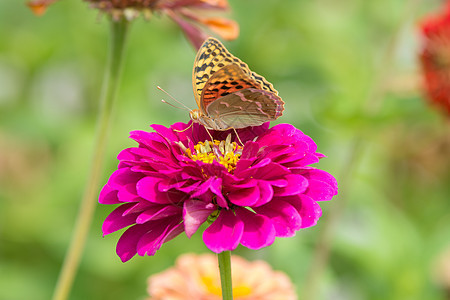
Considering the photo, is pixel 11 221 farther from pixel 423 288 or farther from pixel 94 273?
pixel 423 288

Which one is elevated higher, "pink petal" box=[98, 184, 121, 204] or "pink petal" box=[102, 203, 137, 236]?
"pink petal" box=[98, 184, 121, 204]

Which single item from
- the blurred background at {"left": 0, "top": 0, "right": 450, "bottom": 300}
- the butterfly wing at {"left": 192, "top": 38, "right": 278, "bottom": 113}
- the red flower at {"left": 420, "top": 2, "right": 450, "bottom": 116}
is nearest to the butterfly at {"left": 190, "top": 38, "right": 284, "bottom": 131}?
the butterfly wing at {"left": 192, "top": 38, "right": 278, "bottom": 113}

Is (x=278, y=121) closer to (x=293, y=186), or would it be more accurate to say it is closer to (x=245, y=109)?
(x=245, y=109)

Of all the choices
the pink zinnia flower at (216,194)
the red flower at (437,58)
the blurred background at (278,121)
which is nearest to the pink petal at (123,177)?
the pink zinnia flower at (216,194)

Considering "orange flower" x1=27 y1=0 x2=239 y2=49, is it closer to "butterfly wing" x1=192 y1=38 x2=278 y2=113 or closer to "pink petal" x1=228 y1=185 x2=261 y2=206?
"butterfly wing" x1=192 y1=38 x2=278 y2=113

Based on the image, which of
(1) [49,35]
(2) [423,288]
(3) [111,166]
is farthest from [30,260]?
(2) [423,288]

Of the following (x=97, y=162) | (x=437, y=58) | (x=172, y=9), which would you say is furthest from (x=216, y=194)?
(x=437, y=58)
